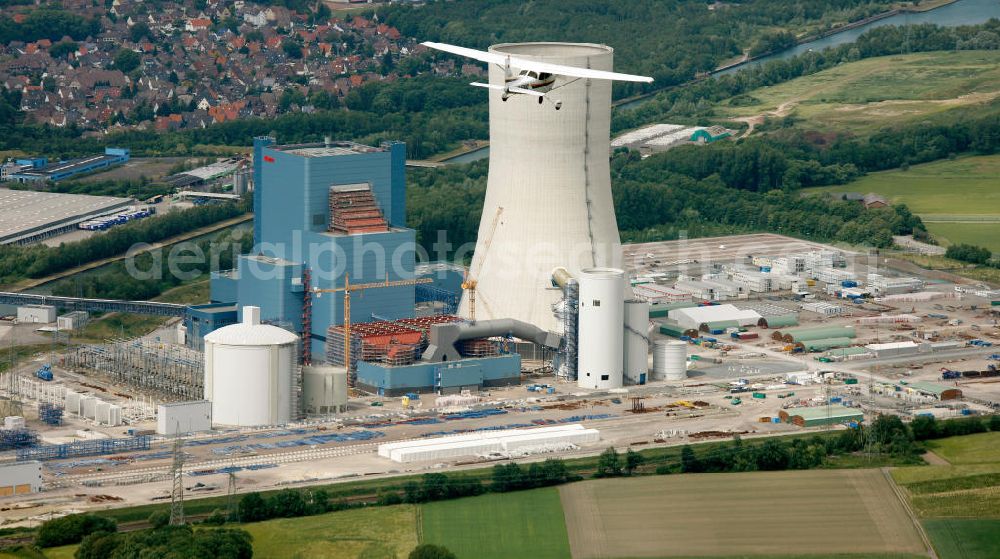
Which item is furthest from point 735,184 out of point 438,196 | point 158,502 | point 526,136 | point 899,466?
point 158,502

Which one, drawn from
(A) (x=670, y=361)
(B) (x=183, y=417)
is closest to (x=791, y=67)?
(A) (x=670, y=361)

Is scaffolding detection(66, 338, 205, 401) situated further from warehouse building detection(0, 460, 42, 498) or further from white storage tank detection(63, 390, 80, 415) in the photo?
warehouse building detection(0, 460, 42, 498)

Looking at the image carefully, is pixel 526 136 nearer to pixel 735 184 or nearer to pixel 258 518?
pixel 258 518

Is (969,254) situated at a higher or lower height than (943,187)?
lower

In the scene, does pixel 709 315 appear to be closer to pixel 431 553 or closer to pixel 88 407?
pixel 88 407

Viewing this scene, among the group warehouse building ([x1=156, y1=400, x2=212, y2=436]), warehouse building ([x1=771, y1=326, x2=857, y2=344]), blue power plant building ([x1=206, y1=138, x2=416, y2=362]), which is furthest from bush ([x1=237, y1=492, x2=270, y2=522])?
warehouse building ([x1=771, y1=326, x2=857, y2=344])

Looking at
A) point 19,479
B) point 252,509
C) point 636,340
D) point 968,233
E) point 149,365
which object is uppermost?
point 968,233
